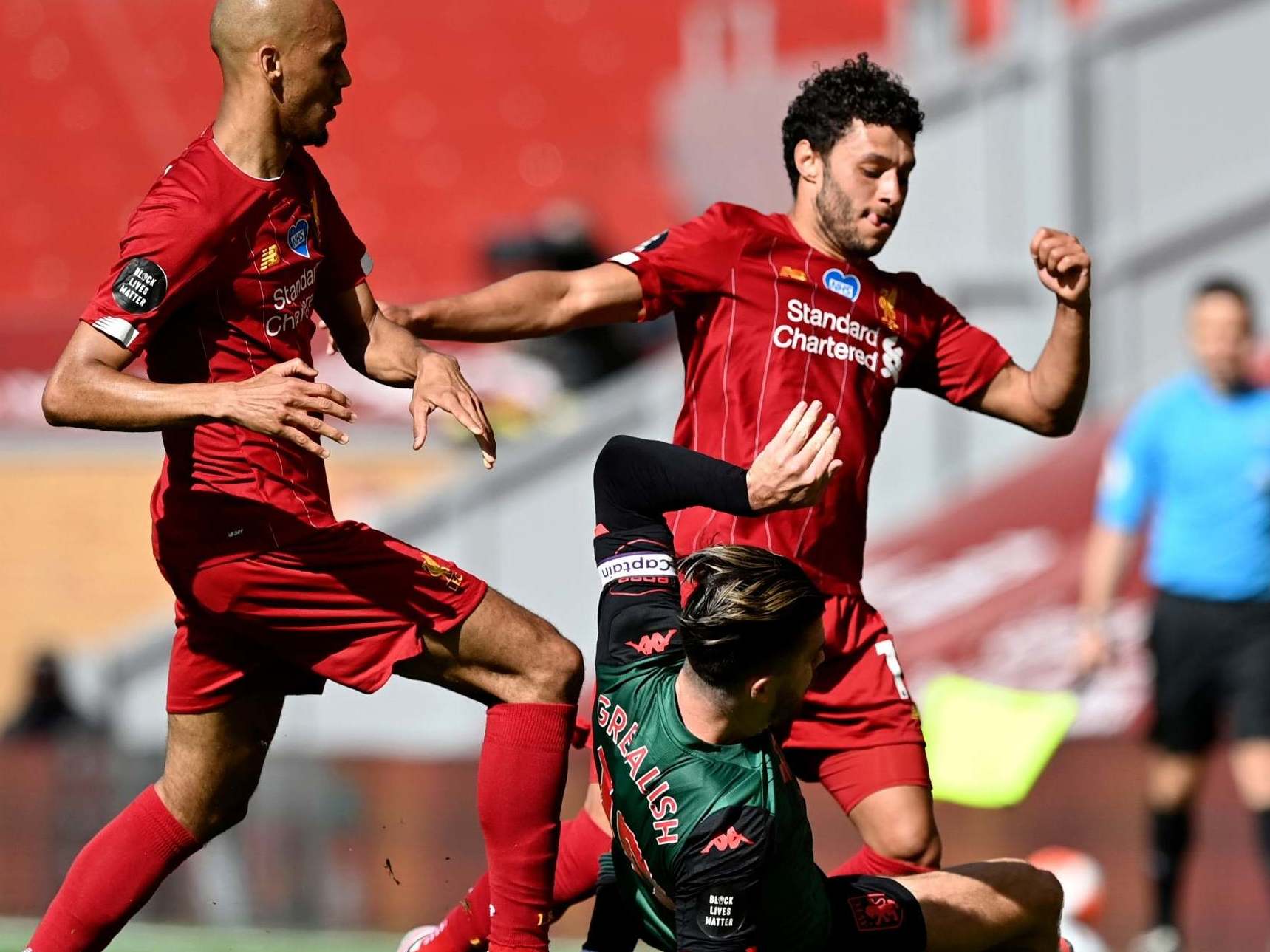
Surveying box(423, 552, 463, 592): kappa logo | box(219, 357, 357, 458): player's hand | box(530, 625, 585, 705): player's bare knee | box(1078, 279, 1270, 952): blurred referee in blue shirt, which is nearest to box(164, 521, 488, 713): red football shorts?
Result: box(423, 552, 463, 592): kappa logo

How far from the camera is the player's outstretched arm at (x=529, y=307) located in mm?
4492

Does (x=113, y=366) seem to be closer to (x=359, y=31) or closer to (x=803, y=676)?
(x=803, y=676)

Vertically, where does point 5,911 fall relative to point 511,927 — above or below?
below

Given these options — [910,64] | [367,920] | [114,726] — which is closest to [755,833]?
[367,920]

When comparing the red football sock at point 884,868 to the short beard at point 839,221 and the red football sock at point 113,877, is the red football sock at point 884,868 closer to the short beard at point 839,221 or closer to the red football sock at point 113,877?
the short beard at point 839,221

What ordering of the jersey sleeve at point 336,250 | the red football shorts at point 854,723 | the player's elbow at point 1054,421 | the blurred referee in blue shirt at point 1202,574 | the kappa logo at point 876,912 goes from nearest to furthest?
1. the kappa logo at point 876,912
2. the jersey sleeve at point 336,250
3. the red football shorts at point 854,723
4. the player's elbow at point 1054,421
5. the blurred referee in blue shirt at point 1202,574

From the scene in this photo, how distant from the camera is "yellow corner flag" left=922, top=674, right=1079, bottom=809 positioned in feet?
16.9

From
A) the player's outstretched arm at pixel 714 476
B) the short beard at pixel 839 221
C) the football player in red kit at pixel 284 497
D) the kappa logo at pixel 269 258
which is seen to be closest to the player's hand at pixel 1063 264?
the short beard at pixel 839 221

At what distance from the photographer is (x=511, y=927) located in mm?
4137

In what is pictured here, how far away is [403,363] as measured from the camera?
430cm

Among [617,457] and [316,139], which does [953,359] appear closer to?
[617,457]

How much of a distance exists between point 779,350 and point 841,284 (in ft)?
0.73

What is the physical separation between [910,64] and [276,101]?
10277 millimetres

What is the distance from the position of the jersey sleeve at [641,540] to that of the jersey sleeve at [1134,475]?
3.78 metres
